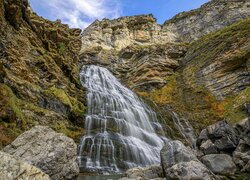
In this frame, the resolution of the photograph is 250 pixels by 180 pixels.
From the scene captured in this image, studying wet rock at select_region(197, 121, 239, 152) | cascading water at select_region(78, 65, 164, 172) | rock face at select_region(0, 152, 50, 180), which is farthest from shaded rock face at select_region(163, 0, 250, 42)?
rock face at select_region(0, 152, 50, 180)

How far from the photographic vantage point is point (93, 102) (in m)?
30.9

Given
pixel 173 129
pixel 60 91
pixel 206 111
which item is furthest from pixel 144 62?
pixel 60 91

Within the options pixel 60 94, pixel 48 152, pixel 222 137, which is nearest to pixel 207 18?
pixel 60 94

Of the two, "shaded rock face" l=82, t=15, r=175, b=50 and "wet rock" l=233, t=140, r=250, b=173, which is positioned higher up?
"shaded rock face" l=82, t=15, r=175, b=50

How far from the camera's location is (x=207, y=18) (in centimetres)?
7556

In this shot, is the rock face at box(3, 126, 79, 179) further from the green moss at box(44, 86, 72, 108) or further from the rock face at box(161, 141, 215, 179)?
the green moss at box(44, 86, 72, 108)

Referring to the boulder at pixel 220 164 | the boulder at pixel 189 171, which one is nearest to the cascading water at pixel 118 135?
the boulder at pixel 220 164

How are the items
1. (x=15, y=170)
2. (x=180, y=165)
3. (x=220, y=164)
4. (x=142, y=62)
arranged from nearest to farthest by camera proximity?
(x=15, y=170) → (x=180, y=165) → (x=220, y=164) → (x=142, y=62)

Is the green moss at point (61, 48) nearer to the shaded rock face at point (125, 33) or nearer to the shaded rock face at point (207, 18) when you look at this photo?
the shaded rock face at point (125, 33)

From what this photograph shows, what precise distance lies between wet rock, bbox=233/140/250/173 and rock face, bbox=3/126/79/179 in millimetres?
10900

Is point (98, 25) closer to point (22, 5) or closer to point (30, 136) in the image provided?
point (22, 5)

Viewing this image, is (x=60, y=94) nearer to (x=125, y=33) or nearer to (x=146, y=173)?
(x=146, y=173)

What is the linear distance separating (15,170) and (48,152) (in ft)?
15.6

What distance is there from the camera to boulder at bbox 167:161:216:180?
485 inches
